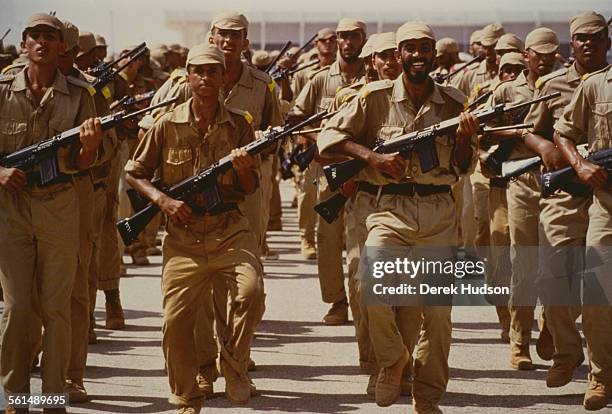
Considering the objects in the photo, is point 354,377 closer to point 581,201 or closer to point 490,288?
point 581,201

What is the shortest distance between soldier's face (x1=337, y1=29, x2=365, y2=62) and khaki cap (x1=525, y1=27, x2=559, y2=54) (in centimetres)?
173

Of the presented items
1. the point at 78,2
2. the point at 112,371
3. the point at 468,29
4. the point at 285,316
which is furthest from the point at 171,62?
the point at 468,29

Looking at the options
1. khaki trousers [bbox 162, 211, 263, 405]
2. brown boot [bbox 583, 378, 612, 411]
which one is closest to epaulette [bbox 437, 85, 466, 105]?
khaki trousers [bbox 162, 211, 263, 405]

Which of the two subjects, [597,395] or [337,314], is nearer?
[597,395]

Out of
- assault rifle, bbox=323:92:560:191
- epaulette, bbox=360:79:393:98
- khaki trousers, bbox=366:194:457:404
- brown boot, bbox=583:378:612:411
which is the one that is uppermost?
epaulette, bbox=360:79:393:98

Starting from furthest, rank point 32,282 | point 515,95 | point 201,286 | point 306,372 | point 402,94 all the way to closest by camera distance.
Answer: point 515,95
point 306,372
point 402,94
point 201,286
point 32,282

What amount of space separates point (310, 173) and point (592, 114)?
19.7 ft

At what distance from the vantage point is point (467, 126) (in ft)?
27.3

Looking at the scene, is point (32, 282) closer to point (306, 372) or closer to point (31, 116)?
point (31, 116)

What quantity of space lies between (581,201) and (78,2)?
25.2ft

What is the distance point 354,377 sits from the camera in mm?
9781

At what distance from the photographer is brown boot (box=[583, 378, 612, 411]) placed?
8.45 m

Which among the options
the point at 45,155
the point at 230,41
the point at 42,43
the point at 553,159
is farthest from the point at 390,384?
the point at 230,41

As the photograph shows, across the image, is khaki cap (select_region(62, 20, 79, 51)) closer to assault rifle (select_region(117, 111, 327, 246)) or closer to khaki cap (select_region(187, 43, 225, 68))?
khaki cap (select_region(187, 43, 225, 68))
